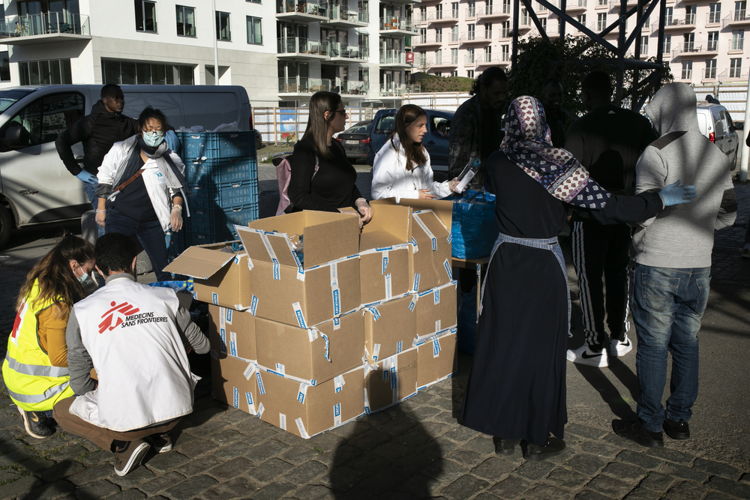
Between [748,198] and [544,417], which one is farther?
[748,198]

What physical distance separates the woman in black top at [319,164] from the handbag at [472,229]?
753 millimetres

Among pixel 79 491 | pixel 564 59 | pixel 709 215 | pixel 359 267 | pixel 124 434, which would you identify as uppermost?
pixel 564 59

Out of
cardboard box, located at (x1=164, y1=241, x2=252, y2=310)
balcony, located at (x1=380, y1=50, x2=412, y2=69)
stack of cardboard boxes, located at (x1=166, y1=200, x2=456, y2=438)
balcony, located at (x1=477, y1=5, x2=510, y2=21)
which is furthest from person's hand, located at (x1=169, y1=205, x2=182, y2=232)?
balcony, located at (x1=477, y1=5, x2=510, y2=21)

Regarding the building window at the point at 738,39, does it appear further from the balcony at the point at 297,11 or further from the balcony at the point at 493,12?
the balcony at the point at 297,11

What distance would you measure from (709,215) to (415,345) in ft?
6.60

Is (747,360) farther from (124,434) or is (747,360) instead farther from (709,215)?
(124,434)

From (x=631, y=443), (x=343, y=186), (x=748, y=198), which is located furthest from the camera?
(x=748, y=198)

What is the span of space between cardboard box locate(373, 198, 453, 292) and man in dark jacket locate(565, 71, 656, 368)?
0.99 metres

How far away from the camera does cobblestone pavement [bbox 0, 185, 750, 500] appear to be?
3789 mm

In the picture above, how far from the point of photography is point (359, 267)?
443 cm

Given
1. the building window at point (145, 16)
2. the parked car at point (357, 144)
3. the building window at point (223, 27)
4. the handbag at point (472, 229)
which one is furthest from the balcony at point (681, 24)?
the handbag at point (472, 229)

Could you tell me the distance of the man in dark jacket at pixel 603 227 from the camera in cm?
529

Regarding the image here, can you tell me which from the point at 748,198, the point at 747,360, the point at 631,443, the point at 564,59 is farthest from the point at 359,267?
the point at 748,198

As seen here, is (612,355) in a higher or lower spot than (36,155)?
lower
